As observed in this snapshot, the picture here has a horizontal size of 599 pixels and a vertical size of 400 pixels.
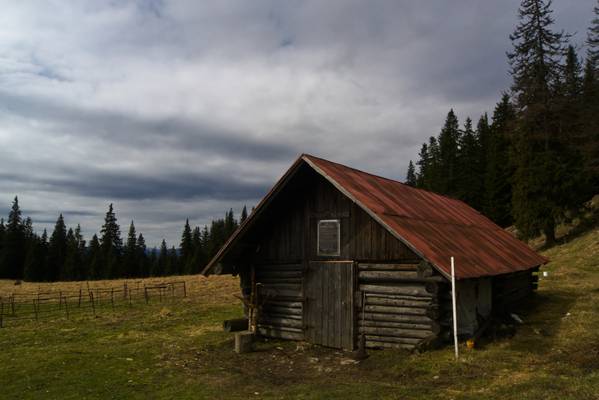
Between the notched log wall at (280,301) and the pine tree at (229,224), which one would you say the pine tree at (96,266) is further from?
the notched log wall at (280,301)

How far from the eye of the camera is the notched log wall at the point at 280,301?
15.5 metres

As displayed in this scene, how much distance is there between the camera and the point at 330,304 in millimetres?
14594

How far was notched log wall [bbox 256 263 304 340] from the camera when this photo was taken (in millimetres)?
15531

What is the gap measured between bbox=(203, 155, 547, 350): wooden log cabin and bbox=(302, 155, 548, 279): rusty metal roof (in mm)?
63

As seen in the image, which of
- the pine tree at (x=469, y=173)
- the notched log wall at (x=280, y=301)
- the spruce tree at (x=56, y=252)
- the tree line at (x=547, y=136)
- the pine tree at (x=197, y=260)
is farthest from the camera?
the pine tree at (x=197, y=260)

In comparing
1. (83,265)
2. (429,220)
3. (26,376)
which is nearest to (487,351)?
(429,220)

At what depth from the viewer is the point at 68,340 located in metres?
17.8

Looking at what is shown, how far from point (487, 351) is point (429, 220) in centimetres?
501

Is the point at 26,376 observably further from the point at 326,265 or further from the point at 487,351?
the point at 487,351

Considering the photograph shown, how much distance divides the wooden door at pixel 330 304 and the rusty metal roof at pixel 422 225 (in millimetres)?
2375

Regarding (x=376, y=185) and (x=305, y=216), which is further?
(x=376, y=185)

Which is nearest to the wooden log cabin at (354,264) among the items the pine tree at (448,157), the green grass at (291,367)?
the green grass at (291,367)

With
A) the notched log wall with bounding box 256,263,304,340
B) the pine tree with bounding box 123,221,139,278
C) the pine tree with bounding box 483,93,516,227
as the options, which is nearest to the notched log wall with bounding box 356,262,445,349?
the notched log wall with bounding box 256,263,304,340

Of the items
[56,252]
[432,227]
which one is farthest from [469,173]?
[56,252]
